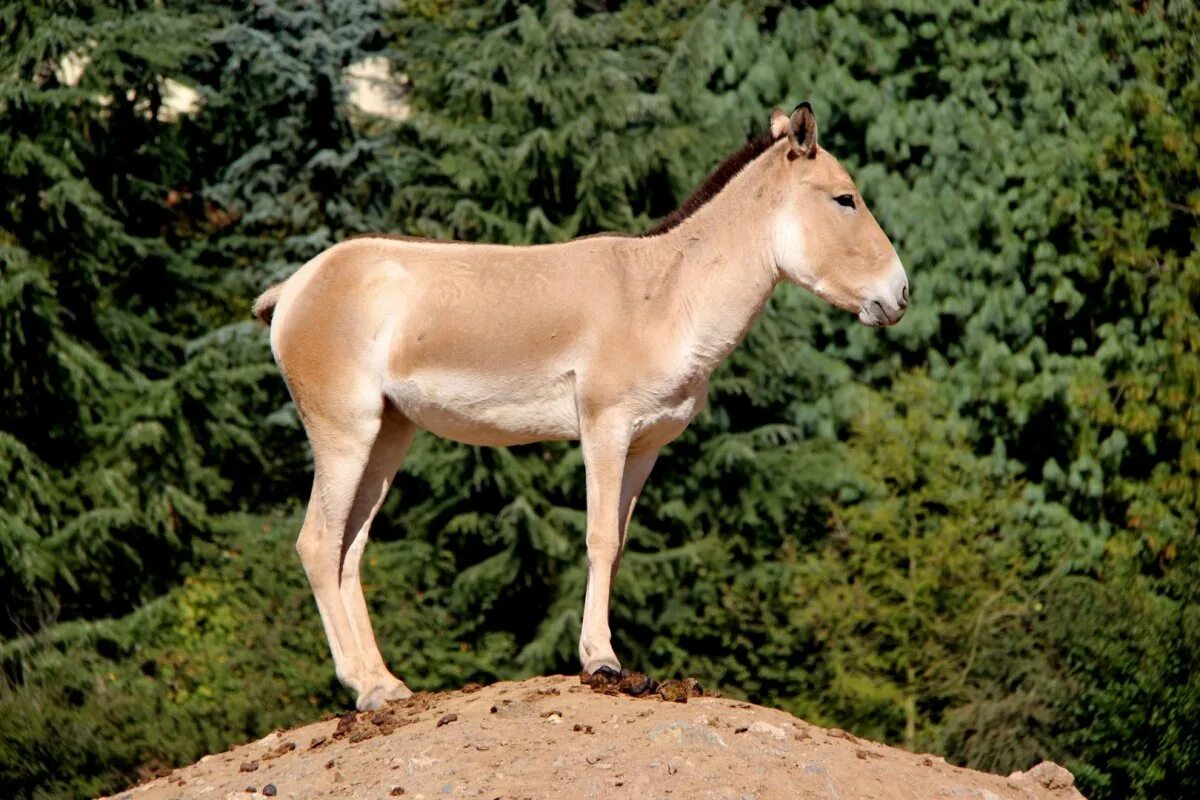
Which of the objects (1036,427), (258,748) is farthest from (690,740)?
(1036,427)

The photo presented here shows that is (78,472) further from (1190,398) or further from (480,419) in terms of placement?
(480,419)

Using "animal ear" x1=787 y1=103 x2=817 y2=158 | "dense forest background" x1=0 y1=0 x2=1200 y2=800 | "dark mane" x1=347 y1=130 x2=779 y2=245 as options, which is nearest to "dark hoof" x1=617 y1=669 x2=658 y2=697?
"dark mane" x1=347 y1=130 x2=779 y2=245

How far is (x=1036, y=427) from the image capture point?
27.1m

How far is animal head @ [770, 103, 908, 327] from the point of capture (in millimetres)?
11445

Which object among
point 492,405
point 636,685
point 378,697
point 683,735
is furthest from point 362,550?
point 683,735

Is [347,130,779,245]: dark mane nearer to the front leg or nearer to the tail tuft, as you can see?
the front leg

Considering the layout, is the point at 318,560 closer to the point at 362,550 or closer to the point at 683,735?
the point at 362,550

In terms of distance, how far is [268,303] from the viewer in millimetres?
12484

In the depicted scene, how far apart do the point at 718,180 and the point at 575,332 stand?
4.05 feet

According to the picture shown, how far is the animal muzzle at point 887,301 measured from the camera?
37.5 ft

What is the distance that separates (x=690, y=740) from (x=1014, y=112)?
61.6 feet

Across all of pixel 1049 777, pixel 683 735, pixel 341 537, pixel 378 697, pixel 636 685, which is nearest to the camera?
pixel 683 735

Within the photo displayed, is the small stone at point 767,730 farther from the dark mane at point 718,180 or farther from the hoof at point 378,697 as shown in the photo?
the dark mane at point 718,180

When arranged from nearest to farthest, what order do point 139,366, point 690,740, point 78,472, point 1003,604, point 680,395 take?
point 690,740
point 680,395
point 1003,604
point 78,472
point 139,366
